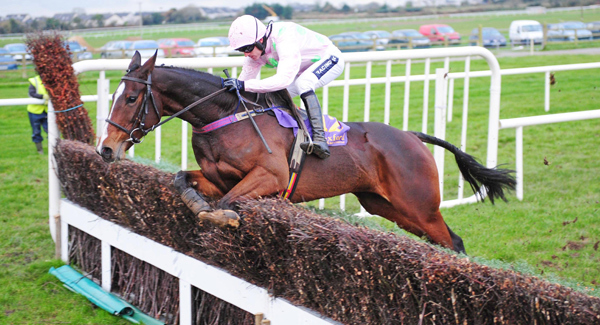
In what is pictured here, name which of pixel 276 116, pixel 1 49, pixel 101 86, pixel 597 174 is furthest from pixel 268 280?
pixel 1 49

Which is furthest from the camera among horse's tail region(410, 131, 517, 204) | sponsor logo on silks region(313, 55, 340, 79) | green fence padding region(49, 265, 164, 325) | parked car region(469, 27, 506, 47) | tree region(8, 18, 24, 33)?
parked car region(469, 27, 506, 47)

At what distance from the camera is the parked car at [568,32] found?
25.0 m

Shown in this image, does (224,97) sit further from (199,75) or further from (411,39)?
(411,39)

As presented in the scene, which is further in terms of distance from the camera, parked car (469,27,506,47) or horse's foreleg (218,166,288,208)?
parked car (469,27,506,47)

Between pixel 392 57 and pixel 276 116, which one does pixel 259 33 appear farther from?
pixel 392 57

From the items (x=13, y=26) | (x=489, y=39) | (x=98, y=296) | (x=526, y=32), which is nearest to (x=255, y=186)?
(x=98, y=296)

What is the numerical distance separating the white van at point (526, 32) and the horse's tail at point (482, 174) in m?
23.4

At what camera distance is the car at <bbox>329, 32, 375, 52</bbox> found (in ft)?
78.6

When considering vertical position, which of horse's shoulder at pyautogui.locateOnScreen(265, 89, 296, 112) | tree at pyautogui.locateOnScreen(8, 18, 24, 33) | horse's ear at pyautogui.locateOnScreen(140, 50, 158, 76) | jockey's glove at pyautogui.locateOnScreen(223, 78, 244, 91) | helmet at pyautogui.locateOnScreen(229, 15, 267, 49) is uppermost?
tree at pyautogui.locateOnScreen(8, 18, 24, 33)

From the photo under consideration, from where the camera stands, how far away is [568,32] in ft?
88.1

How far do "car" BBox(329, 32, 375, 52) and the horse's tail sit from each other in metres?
19.1

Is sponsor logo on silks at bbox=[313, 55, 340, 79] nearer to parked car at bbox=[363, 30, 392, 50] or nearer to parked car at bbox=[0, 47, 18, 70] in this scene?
parked car at bbox=[0, 47, 18, 70]

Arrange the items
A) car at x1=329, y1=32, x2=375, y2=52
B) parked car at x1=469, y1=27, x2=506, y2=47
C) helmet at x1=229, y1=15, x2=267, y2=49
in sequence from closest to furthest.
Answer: helmet at x1=229, y1=15, x2=267, y2=49, car at x1=329, y1=32, x2=375, y2=52, parked car at x1=469, y1=27, x2=506, y2=47

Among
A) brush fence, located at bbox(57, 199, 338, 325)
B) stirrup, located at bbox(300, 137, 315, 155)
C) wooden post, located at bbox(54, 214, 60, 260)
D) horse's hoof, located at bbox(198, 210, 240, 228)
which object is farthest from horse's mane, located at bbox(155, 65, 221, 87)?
wooden post, located at bbox(54, 214, 60, 260)
